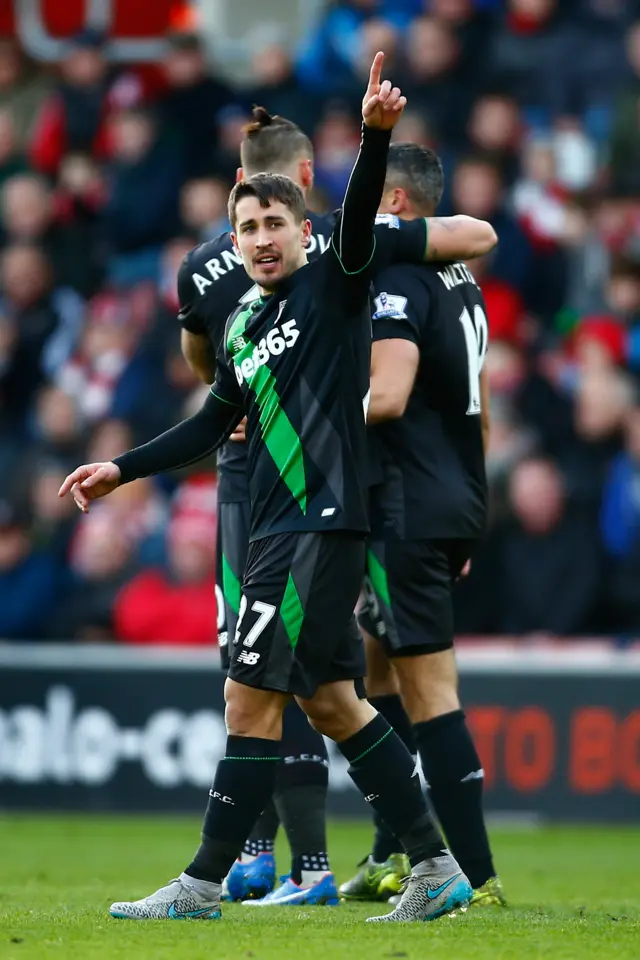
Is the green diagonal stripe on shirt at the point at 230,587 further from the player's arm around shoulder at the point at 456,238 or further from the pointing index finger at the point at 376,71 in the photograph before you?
the pointing index finger at the point at 376,71

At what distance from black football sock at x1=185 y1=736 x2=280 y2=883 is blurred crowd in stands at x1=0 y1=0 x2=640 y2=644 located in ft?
17.6

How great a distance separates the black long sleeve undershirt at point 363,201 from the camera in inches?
202

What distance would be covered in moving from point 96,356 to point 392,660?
7.68 m

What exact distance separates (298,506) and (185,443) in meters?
0.49

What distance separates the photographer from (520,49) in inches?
526

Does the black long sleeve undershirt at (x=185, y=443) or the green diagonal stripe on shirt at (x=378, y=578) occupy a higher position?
the black long sleeve undershirt at (x=185, y=443)

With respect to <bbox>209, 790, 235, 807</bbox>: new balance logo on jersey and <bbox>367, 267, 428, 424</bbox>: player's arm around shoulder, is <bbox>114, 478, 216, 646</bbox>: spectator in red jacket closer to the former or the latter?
<bbox>367, 267, 428, 424</bbox>: player's arm around shoulder

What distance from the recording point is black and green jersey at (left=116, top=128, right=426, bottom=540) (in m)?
5.29

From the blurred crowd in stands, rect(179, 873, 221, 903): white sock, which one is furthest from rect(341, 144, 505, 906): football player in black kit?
the blurred crowd in stands

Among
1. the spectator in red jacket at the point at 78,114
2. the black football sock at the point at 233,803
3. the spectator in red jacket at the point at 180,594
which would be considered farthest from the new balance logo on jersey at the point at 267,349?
the spectator in red jacket at the point at 78,114

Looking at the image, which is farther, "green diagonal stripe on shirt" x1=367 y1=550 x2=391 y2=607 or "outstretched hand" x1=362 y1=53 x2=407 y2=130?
"green diagonal stripe on shirt" x1=367 y1=550 x2=391 y2=607

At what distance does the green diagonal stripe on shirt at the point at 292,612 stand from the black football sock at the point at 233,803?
13.3 inches

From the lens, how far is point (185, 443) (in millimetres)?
5586

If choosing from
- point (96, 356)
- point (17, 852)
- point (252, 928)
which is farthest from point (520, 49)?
point (252, 928)
